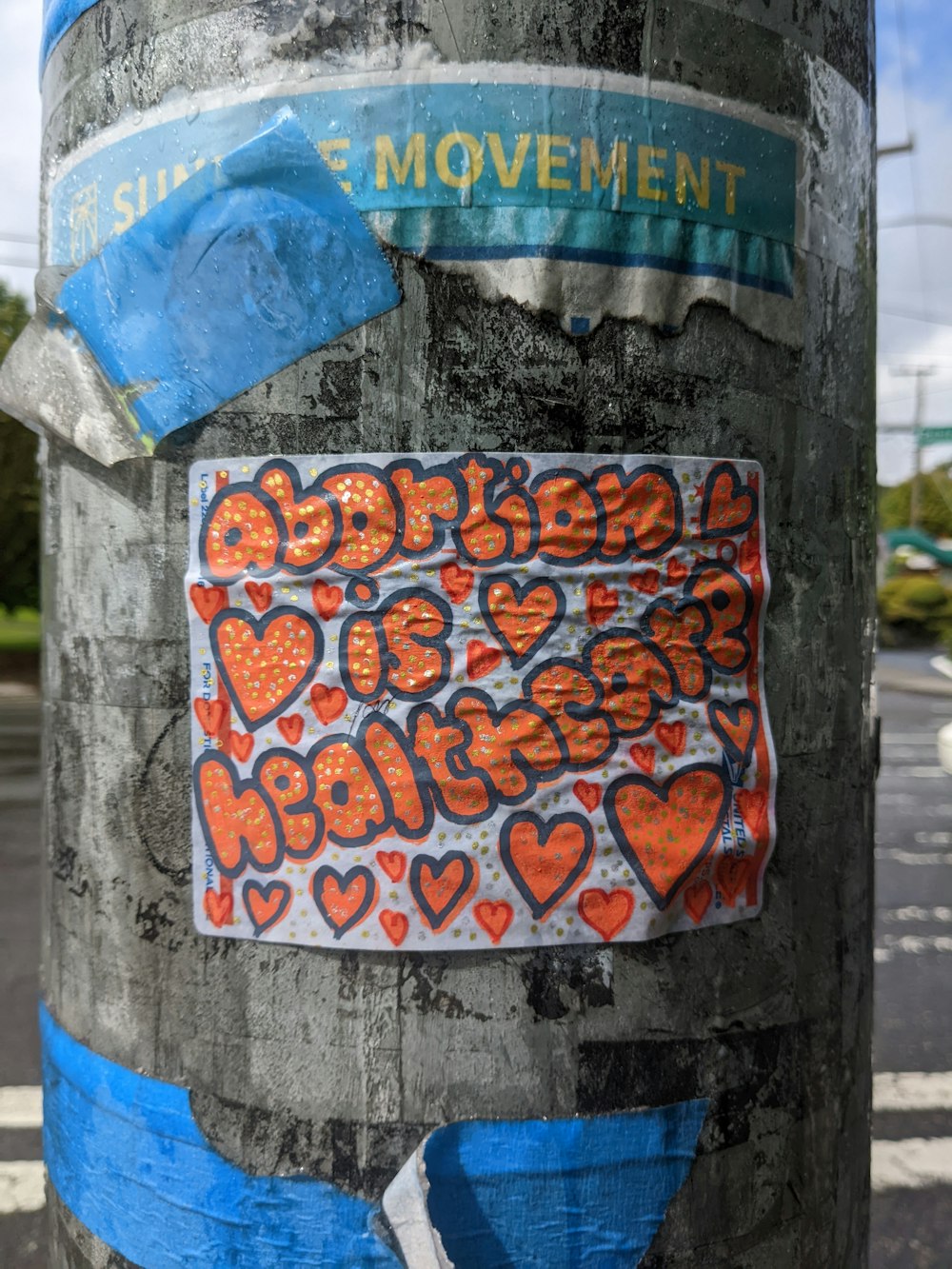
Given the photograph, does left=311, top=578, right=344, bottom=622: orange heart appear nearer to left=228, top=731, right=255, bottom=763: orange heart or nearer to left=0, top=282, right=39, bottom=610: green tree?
left=228, top=731, right=255, bottom=763: orange heart

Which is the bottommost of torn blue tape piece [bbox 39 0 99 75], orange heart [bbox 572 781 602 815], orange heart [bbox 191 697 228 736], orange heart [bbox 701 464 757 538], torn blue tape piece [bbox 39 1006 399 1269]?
torn blue tape piece [bbox 39 1006 399 1269]

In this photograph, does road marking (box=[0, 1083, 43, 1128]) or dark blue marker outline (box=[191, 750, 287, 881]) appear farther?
road marking (box=[0, 1083, 43, 1128])

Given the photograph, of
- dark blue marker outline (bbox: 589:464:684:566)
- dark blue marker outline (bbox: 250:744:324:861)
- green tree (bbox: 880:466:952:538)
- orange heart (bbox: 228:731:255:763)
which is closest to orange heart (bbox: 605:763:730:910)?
dark blue marker outline (bbox: 589:464:684:566)

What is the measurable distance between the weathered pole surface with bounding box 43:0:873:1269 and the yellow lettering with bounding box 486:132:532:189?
0.11m

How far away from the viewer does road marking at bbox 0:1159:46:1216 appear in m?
3.72

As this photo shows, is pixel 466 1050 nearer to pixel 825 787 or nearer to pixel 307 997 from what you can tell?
pixel 307 997

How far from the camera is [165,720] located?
162cm

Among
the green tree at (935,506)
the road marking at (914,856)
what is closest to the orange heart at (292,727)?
the road marking at (914,856)

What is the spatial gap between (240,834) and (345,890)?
185mm

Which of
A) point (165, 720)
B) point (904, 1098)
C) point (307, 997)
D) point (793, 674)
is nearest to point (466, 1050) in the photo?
point (307, 997)

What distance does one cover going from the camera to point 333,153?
1509 millimetres

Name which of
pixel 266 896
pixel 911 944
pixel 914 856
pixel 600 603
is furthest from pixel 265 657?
pixel 914 856

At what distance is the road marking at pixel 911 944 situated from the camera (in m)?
6.32

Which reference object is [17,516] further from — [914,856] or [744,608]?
[744,608]
